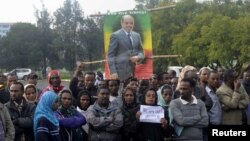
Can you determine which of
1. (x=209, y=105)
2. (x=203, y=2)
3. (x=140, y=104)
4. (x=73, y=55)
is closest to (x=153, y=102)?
(x=140, y=104)

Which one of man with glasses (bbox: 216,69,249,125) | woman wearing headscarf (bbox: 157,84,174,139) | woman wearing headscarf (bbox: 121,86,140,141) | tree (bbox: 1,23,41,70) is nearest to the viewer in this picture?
woman wearing headscarf (bbox: 121,86,140,141)

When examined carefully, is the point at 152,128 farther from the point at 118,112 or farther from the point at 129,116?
the point at 118,112

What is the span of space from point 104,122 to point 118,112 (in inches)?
11.2

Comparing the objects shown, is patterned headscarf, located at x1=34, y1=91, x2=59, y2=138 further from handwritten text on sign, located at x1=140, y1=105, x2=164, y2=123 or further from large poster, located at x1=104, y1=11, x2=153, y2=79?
large poster, located at x1=104, y1=11, x2=153, y2=79

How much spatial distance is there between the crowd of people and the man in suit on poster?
6.19 ft

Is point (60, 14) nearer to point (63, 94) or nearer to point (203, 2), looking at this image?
point (203, 2)

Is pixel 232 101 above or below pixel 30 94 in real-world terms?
below

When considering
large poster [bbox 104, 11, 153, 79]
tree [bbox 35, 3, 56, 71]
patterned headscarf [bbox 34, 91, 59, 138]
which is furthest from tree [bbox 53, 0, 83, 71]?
patterned headscarf [bbox 34, 91, 59, 138]

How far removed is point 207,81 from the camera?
23.7 feet

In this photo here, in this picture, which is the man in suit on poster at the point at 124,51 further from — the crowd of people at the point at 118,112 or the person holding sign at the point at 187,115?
the person holding sign at the point at 187,115

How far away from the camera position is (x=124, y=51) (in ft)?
30.2

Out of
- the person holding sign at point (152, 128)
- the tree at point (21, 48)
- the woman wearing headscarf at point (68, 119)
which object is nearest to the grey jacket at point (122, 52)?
the person holding sign at point (152, 128)

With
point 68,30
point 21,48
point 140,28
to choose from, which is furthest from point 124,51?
point 21,48

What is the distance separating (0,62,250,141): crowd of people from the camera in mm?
5477
